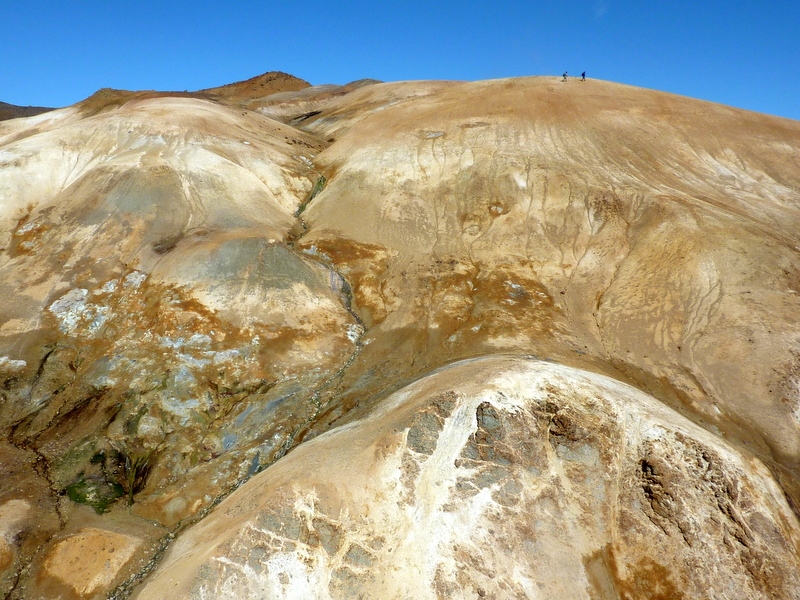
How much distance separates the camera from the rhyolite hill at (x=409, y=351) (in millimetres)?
10141

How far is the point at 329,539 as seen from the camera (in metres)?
9.98

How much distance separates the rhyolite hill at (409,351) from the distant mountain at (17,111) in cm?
2680

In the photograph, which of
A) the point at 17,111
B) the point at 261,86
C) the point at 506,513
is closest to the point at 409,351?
the point at 506,513

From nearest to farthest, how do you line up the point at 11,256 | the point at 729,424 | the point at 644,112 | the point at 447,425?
the point at 447,425
the point at 729,424
the point at 11,256
the point at 644,112

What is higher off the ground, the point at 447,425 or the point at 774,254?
the point at 774,254

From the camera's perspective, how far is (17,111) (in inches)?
2194

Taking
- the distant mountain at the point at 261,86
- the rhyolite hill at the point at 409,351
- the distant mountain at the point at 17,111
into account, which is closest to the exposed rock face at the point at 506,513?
the rhyolite hill at the point at 409,351

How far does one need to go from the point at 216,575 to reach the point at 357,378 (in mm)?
7941

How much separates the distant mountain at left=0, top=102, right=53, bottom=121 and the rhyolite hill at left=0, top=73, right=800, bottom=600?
26.8m

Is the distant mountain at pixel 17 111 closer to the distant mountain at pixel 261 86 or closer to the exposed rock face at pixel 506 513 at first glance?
the distant mountain at pixel 261 86

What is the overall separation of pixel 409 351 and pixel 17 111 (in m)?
60.8

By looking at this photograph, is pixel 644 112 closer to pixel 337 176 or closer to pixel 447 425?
pixel 337 176

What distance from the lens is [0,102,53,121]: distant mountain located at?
53172 millimetres

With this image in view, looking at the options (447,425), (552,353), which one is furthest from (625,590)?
(552,353)
